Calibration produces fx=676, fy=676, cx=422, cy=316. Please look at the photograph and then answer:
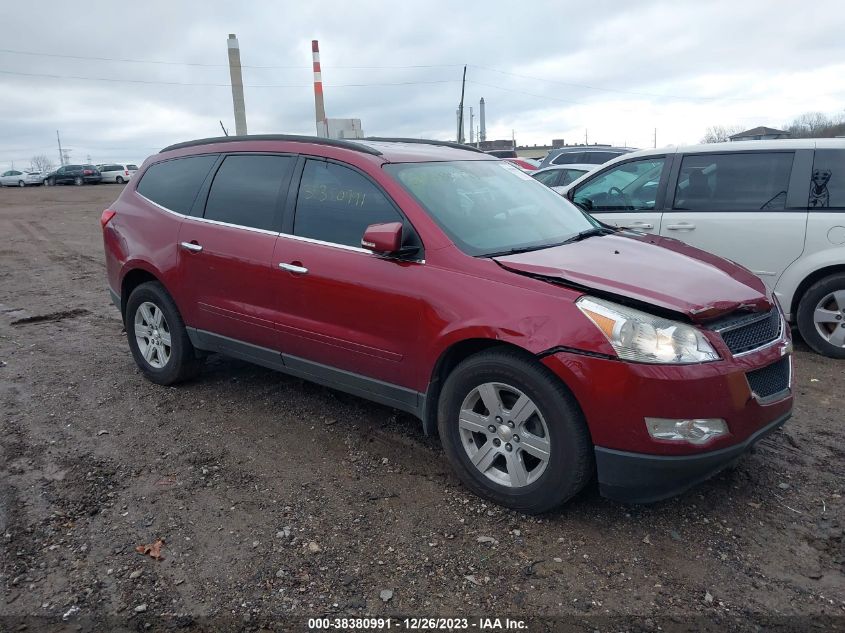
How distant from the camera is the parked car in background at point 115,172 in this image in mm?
44562

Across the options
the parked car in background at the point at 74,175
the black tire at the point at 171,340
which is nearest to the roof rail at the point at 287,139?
the black tire at the point at 171,340

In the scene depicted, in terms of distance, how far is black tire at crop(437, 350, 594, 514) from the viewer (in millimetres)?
3012

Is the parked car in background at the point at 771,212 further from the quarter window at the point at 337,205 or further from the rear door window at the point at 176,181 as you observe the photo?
the rear door window at the point at 176,181

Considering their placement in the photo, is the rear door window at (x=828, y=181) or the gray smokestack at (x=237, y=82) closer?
the rear door window at (x=828, y=181)

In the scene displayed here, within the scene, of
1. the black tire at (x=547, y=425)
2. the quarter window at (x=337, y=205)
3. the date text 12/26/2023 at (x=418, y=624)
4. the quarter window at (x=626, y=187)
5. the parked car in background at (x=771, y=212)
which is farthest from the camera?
the quarter window at (x=626, y=187)

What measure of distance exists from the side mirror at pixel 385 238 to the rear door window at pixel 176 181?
6.28 ft

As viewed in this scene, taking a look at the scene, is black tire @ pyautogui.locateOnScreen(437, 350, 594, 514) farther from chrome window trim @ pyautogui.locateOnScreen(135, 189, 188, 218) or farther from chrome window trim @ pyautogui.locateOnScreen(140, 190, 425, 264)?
chrome window trim @ pyautogui.locateOnScreen(135, 189, 188, 218)

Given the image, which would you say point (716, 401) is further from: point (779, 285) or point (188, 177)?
point (188, 177)

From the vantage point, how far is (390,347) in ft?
12.0

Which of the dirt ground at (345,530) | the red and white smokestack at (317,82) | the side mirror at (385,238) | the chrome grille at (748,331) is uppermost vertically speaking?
the red and white smokestack at (317,82)

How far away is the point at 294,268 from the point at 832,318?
14.4ft

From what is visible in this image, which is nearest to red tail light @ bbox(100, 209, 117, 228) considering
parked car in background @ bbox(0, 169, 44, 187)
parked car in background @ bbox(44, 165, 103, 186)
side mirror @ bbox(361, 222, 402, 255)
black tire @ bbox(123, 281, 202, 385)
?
black tire @ bbox(123, 281, 202, 385)

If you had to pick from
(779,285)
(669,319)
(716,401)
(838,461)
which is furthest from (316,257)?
(779,285)

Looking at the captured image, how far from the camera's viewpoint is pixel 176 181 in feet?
16.6
